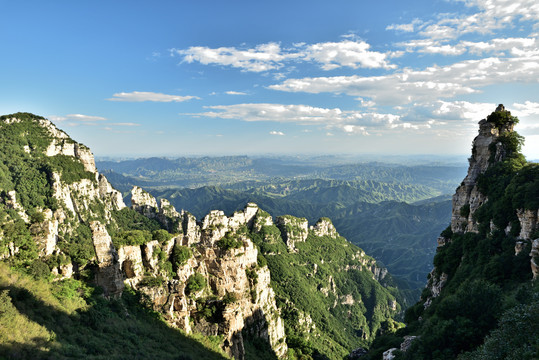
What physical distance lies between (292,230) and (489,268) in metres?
145

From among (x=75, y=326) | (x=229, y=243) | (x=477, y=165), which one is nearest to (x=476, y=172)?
(x=477, y=165)

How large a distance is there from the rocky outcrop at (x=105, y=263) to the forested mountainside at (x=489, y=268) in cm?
3217

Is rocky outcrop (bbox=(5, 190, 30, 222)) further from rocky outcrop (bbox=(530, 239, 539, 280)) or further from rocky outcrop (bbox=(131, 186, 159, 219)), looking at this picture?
rocky outcrop (bbox=(530, 239, 539, 280))

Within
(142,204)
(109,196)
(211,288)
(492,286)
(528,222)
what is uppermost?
(528,222)

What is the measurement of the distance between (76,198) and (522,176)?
161109mm

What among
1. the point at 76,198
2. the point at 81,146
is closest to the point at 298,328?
the point at 76,198

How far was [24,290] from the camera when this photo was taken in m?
23.1

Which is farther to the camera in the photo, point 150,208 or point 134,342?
point 150,208

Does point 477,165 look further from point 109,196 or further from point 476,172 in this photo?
point 109,196

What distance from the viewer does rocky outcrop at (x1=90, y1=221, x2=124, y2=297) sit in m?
32.2

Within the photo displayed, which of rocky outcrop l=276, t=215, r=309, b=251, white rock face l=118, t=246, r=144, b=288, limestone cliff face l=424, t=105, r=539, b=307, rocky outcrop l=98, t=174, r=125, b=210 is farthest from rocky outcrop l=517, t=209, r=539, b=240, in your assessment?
rocky outcrop l=98, t=174, r=125, b=210

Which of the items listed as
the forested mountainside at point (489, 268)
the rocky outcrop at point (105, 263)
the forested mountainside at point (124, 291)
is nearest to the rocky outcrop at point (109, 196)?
the forested mountainside at point (124, 291)

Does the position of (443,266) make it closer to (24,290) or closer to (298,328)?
(24,290)

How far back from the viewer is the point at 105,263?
106ft
